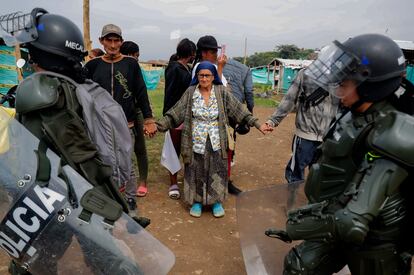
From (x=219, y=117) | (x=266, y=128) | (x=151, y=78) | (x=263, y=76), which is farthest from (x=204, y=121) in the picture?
(x=263, y=76)

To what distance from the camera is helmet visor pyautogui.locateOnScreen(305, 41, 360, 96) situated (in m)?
1.61

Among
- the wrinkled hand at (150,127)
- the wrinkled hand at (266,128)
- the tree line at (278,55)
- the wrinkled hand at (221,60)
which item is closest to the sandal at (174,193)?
the wrinkled hand at (150,127)

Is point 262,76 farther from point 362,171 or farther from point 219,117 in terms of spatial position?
point 362,171

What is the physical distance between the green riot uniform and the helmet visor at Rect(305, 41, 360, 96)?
0.22 m

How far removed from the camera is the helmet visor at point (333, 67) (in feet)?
5.29

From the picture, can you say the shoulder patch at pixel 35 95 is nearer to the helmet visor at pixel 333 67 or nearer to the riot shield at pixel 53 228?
the riot shield at pixel 53 228

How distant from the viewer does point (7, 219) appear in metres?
1.50

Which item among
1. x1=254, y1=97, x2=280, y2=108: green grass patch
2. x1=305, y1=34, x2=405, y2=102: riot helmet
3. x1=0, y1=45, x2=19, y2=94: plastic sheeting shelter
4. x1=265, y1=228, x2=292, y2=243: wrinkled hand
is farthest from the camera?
x1=254, y1=97, x2=280, y2=108: green grass patch

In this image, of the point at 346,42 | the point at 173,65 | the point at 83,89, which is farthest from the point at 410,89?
the point at 173,65

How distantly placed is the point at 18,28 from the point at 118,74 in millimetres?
1801

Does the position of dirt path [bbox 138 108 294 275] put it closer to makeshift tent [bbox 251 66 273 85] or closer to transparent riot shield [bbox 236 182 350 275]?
transparent riot shield [bbox 236 182 350 275]

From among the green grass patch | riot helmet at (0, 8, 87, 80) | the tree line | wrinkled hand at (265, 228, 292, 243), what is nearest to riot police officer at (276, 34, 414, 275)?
wrinkled hand at (265, 228, 292, 243)

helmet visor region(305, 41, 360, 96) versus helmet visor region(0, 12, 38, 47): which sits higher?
helmet visor region(0, 12, 38, 47)

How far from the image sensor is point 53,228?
152 centimetres
